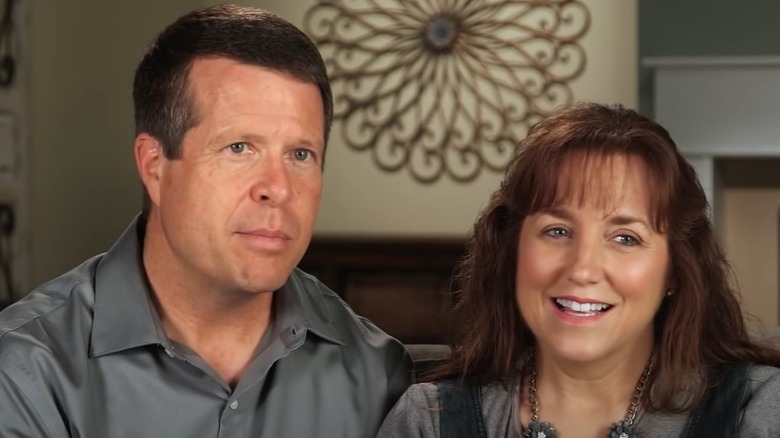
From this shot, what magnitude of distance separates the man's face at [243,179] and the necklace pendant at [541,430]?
0.47m

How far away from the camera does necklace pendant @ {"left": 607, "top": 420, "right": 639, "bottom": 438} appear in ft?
5.85

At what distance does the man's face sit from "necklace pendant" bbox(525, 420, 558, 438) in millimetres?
471

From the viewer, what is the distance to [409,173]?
502cm

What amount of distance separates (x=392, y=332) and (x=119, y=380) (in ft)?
10.1

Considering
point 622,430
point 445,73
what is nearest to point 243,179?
point 622,430

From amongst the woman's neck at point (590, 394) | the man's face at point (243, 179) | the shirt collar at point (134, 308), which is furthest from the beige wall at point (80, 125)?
the woman's neck at point (590, 394)

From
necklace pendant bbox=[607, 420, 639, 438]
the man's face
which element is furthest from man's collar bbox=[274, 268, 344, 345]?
necklace pendant bbox=[607, 420, 639, 438]

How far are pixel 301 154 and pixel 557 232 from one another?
17.6 inches

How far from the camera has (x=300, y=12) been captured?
5.06 meters

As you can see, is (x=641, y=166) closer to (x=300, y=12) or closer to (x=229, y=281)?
(x=229, y=281)

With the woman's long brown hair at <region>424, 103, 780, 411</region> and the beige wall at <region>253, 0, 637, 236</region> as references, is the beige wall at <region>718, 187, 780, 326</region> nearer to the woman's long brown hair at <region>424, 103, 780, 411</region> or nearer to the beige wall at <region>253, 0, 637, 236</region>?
the beige wall at <region>253, 0, 637, 236</region>

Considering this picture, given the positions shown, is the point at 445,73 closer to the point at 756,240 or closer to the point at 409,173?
the point at 409,173

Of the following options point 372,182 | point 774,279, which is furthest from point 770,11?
point 372,182

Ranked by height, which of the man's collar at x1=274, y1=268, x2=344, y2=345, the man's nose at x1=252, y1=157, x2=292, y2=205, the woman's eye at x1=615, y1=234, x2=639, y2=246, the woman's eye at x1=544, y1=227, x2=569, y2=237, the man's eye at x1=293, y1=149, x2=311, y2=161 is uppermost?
the man's eye at x1=293, y1=149, x2=311, y2=161
